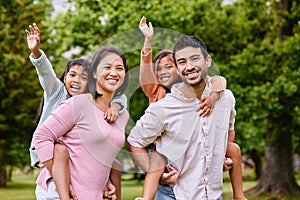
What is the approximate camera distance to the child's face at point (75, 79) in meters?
3.62

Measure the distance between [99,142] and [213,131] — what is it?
616 mm


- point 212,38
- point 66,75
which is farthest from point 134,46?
point 212,38

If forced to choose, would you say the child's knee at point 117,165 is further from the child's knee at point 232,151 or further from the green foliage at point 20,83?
the green foliage at point 20,83

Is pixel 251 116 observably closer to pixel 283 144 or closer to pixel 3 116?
pixel 283 144

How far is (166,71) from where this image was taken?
349cm

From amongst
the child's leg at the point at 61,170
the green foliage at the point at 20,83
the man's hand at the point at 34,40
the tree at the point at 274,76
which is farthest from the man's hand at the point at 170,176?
the green foliage at the point at 20,83

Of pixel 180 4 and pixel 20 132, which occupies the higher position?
pixel 180 4

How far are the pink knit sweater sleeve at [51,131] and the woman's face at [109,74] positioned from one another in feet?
0.75

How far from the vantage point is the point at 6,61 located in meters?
18.0

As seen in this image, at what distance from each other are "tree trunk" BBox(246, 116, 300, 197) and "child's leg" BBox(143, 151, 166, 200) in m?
12.6

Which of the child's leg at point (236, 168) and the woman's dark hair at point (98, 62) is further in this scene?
the child's leg at point (236, 168)

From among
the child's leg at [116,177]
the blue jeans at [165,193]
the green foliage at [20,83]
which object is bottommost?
the blue jeans at [165,193]

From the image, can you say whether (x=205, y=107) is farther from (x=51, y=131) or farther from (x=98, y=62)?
(x=51, y=131)

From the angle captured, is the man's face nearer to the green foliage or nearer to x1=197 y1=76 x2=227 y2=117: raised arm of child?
x1=197 y1=76 x2=227 y2=117: raised arm of child
